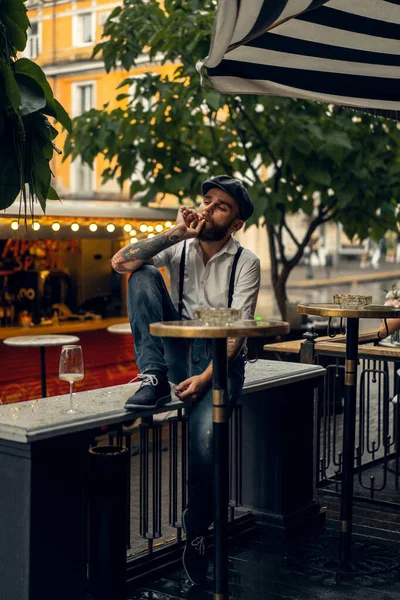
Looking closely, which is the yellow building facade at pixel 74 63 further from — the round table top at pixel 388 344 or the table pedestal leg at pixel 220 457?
the table pedestal leg at pixel 220 457

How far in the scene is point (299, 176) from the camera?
10.2m

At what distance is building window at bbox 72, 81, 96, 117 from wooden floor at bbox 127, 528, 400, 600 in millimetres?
31504

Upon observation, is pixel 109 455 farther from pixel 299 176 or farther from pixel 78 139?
pixel 78 139

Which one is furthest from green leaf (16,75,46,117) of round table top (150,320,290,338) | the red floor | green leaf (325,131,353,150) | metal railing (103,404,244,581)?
the red floor

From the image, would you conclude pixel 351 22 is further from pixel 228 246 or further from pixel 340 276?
pixel 340 276

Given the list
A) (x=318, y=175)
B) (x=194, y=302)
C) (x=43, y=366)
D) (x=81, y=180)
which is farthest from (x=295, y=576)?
(x=81, y=180)

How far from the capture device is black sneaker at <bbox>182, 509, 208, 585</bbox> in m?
4.46

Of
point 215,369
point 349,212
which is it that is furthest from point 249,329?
point 349,212

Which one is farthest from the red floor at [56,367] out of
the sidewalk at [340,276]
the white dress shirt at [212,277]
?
the sidewalk at [340,276]

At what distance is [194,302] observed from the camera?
4707mm

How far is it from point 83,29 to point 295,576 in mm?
32548

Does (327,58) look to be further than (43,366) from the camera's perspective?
No

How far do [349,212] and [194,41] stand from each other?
2851 mm

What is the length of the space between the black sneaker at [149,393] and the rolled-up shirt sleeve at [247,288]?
516mm
